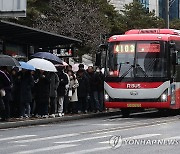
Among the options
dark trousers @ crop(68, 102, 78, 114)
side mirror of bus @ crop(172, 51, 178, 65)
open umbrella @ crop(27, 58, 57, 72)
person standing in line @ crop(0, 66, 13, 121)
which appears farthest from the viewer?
dark trousers @ crop(68, 102, 78, 114)

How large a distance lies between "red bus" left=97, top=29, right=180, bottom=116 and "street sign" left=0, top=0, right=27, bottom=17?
3.69 metres

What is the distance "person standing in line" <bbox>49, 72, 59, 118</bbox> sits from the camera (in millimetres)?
22425

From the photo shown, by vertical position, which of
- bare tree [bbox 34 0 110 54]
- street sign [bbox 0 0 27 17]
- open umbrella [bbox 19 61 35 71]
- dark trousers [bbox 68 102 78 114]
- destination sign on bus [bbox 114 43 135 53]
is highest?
bare tree [bbox 34 0 110 54]

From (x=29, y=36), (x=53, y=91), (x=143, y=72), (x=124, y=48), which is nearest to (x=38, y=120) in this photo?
(x=53, y=91)

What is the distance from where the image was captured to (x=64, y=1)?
47.4 meters

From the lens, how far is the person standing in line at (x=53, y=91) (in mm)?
22425

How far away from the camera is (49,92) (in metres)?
22.1

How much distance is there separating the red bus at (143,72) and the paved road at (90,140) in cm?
428

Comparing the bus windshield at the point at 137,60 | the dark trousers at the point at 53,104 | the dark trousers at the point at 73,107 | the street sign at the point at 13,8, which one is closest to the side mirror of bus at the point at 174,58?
the bus windshield at the point at 137,60

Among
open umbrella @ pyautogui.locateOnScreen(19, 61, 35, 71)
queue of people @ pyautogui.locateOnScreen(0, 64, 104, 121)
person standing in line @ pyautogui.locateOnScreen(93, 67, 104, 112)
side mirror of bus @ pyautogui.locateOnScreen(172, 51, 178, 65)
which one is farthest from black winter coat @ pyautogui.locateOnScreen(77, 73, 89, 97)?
open umbrella @ pyautogui.locateOnScreen(19, 61, 35, 71)

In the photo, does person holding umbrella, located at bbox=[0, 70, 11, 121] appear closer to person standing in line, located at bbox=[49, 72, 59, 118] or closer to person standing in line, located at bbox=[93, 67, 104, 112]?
person standing in line, located at bbox=[49, 72, 59, 118]

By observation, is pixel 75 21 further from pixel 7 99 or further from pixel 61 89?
pixel 7 99

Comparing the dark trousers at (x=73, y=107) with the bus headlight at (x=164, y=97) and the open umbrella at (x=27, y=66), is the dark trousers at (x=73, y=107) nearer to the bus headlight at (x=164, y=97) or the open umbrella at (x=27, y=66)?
the bus headlight at (x=164, y=97)

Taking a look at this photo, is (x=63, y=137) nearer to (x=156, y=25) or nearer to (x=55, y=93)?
(x=55, y=93)
